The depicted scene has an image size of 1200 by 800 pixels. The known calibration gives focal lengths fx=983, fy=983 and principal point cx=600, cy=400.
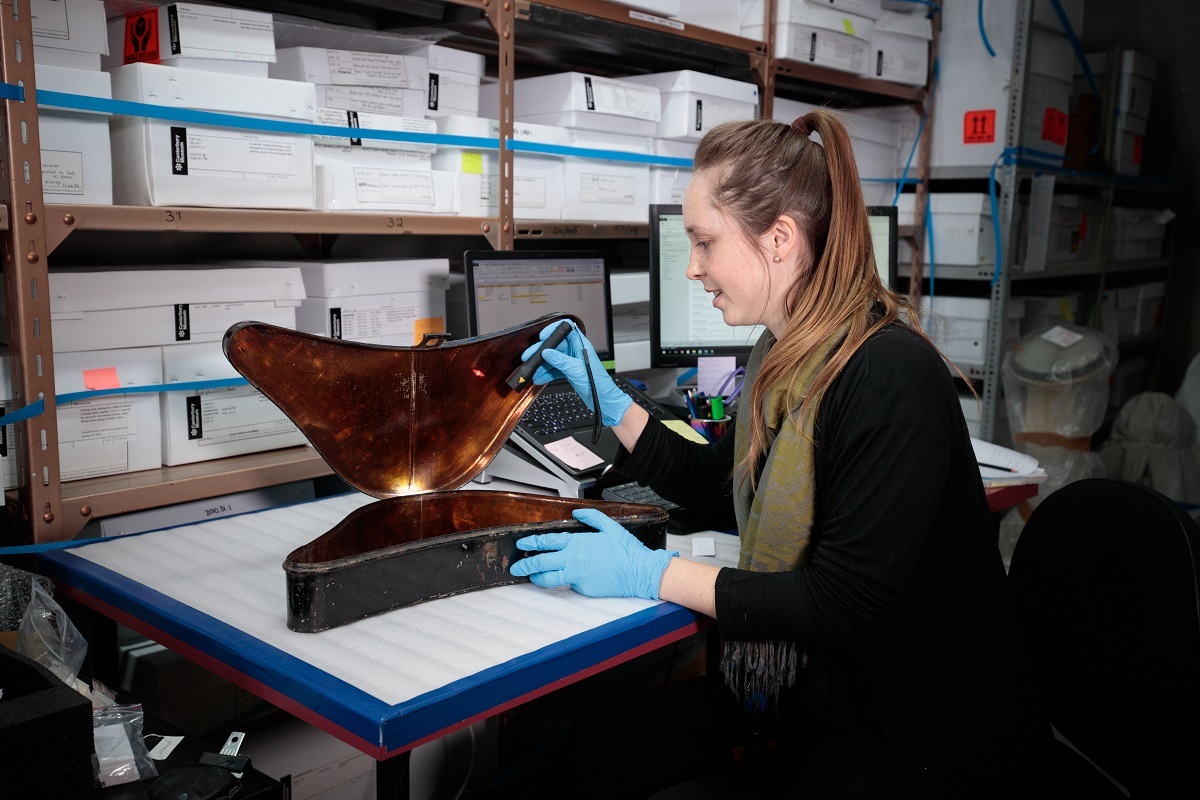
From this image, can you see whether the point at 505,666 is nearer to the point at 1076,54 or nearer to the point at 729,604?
the point at 729,604

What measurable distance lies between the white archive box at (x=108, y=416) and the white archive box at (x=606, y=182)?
985mm

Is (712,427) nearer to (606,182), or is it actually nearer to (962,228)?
(606,182)

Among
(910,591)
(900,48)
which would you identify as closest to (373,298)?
(910,591)

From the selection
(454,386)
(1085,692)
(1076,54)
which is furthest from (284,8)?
(1076,54)

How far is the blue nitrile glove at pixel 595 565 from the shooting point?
1.26 m

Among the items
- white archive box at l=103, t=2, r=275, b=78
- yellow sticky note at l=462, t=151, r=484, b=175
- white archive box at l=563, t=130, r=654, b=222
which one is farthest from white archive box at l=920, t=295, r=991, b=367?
white archive box at l=103, t=2, r=275, b=78

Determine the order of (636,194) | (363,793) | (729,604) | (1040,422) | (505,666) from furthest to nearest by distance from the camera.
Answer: (1040,422), (636,194), (363,793), (729,604), (505,666)

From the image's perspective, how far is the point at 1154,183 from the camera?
13.5 ft

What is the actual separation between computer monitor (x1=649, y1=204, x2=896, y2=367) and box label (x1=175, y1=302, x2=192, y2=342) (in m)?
0.99

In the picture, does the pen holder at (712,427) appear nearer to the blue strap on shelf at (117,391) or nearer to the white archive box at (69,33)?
the blue strap on shelf at (117,391)

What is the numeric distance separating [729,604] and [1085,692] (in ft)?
1.57

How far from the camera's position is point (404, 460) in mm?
1452

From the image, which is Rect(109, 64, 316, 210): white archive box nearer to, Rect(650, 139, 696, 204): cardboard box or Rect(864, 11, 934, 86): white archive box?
Rect(650, 139, 696, 204): cardboard box

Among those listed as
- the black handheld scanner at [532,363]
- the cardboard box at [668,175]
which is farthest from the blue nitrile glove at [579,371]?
the cardboard box at [668,175]
